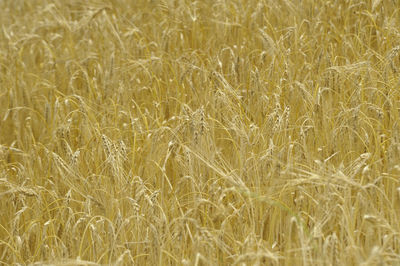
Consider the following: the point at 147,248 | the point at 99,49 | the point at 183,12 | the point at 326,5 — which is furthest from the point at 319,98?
the point at 99,49

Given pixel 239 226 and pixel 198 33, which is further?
pixel 198 33

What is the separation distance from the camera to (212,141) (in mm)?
2854

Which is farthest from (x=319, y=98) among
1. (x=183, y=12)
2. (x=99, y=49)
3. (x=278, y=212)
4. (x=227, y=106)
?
(x=99, y=49)

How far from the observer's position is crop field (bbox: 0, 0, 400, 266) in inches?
95.0

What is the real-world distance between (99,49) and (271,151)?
2.43 m

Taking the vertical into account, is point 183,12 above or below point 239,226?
above

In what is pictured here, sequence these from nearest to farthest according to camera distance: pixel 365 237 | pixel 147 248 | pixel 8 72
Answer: pixel 365 237
pixel 147 248
pixel 8 72

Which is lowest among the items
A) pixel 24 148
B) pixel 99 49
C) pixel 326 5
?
pixel 24 148

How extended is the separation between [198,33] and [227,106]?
1.34 m

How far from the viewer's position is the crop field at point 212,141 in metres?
2.41

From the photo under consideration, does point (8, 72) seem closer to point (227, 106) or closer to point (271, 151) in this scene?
point (227, 106)

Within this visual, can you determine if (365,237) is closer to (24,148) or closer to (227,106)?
(227,106)

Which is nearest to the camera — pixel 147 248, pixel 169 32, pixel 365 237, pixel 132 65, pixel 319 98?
pixel 365 237

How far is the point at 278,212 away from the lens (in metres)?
2.61
